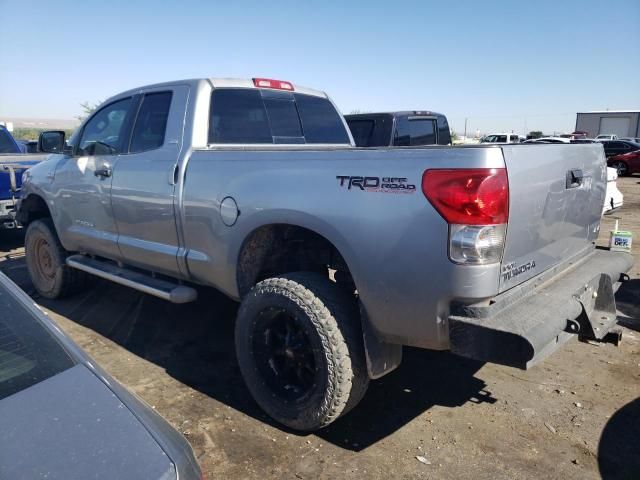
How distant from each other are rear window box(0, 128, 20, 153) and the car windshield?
346 inches

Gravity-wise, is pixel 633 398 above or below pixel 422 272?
below

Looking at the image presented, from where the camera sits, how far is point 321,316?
2.86 m

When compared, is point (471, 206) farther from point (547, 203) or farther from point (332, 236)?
point (332, 236)

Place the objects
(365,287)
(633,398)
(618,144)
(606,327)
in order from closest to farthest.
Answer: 1. (365,287)
2. (606,327)
3. (633,398)
4. (618,144)

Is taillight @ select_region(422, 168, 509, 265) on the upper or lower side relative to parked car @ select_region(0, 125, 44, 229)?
upper

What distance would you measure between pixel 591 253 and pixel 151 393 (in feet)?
10.7

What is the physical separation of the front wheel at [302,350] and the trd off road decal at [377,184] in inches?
26.2

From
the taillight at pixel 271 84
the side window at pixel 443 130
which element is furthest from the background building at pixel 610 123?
the taillight at pixel 271 84

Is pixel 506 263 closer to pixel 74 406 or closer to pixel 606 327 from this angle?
pixel 606 327

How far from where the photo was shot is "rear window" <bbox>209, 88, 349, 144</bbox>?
4027 mm

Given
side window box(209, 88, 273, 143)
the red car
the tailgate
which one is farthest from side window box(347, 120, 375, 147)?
the red car

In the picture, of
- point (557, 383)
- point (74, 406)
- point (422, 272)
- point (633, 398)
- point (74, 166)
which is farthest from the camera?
point (74, 166)

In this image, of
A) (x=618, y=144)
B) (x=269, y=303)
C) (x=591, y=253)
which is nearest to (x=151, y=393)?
(x=269, y=303)

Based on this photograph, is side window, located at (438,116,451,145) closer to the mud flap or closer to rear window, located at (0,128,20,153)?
the mud flap
